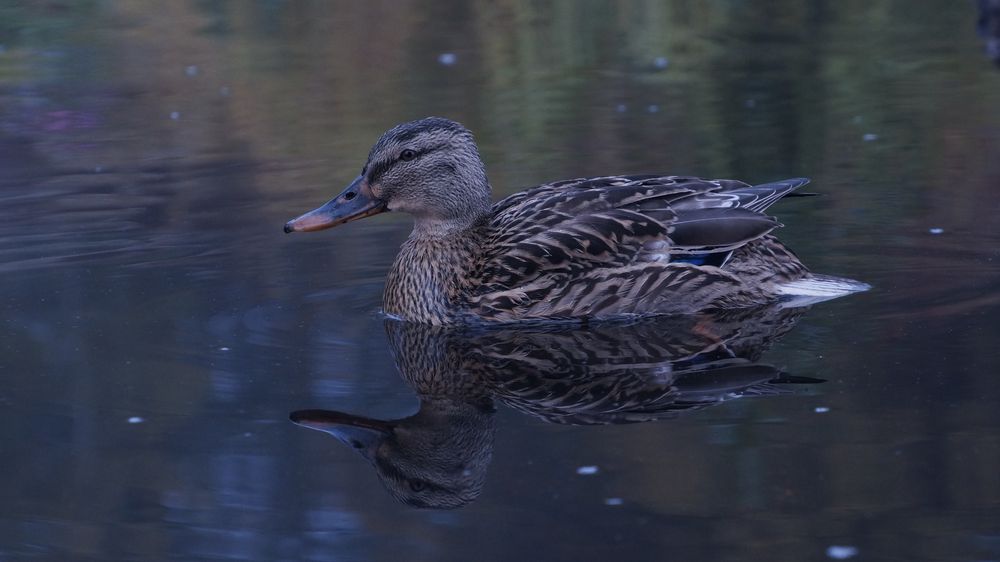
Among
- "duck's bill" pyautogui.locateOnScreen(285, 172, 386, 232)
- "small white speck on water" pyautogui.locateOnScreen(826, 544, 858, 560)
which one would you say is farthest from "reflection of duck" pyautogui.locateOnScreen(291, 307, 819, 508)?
"small white speck on water" pyautogui.locateOnScreen(826, 544, 858, 560)

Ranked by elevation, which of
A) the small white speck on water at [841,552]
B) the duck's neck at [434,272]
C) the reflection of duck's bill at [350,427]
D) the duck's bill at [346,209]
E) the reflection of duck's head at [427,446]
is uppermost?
the duck's bill at [346,209]

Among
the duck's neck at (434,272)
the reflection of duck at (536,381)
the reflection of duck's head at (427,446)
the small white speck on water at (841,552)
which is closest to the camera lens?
the small white speck on water at (841,552)

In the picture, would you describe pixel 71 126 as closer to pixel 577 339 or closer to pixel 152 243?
pixel 152 243

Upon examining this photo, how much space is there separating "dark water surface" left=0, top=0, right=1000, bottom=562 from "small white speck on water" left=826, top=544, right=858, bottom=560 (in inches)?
1.6

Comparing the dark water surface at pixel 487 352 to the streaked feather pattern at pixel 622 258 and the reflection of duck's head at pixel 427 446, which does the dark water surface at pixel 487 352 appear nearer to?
the reflection of duck's head at pixel 427 446

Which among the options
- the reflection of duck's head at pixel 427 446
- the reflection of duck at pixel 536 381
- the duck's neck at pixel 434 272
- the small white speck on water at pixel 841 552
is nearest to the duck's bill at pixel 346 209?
the duck's neck at pixel 434 272

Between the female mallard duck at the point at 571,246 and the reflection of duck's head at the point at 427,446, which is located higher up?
the female mallard duck at the point at 571,246

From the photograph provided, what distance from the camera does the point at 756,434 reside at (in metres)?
5.57

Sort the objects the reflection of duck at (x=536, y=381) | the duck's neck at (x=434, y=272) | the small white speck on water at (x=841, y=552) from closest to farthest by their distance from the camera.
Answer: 1. the small white speck on water at (x=841, y=552)
2. the reflection of duck at (x=536, y=381)
3. the duck's neck at (x=434, y=272)

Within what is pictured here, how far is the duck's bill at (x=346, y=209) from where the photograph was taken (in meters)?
7.70

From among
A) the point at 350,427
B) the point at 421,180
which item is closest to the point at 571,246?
the point at 421,180

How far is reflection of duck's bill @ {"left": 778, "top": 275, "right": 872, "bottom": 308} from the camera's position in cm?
743

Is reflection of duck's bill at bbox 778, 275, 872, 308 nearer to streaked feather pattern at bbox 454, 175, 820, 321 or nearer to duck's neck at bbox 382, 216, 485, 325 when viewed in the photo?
streaked feather pattern at bbox 454, 175, 820, 321

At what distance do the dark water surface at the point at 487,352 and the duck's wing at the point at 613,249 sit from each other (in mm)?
275
